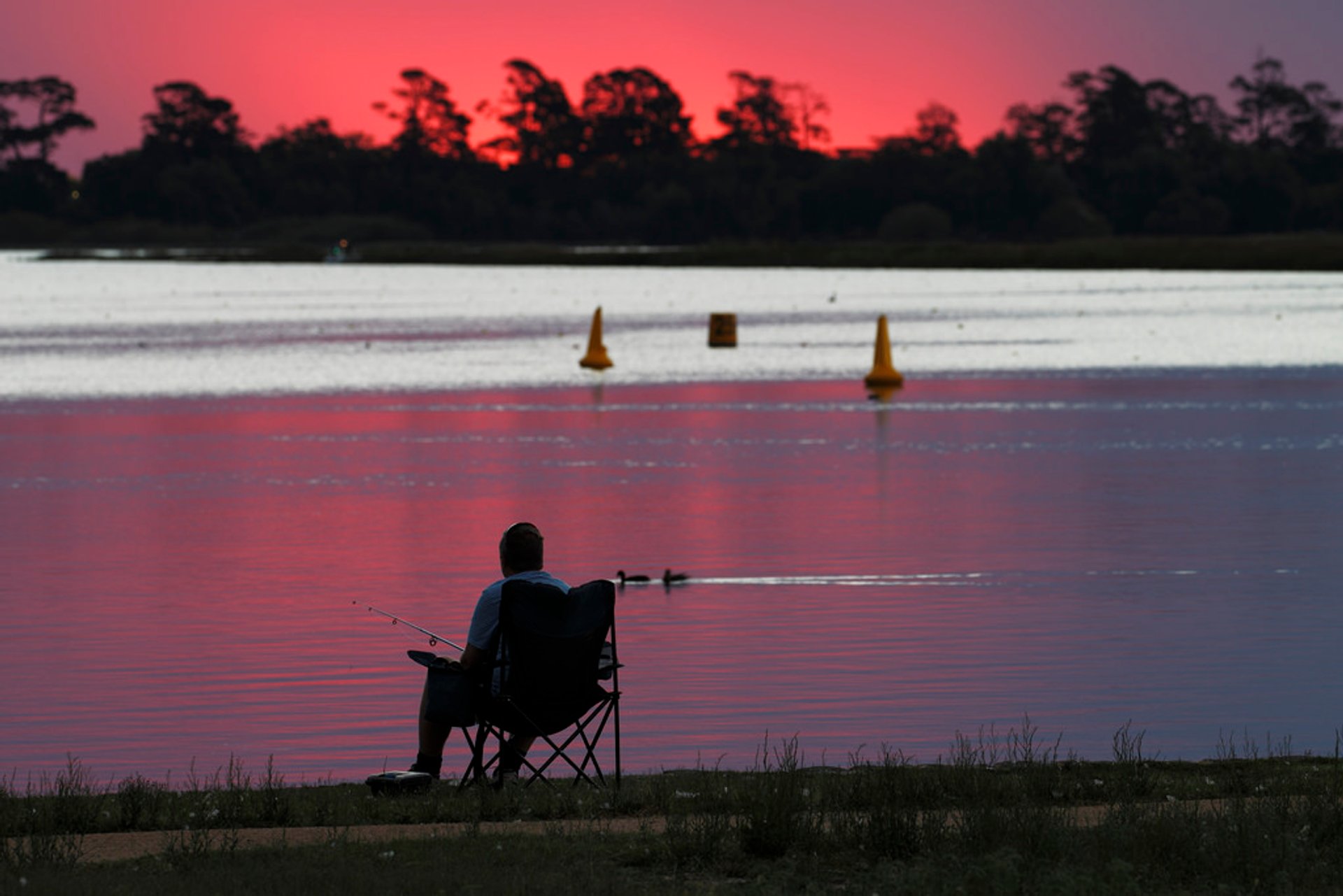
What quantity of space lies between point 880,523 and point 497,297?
3735 inches

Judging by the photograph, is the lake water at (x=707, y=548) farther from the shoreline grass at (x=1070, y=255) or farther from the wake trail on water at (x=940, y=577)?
the shoreline grass at (x=1070, y=255)

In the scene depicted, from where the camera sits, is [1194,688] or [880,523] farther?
[880,523]

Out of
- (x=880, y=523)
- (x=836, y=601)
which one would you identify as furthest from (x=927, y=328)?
(x=836, y=601)

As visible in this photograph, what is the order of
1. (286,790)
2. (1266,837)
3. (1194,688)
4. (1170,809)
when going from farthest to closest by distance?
1. (1194,688)
2. (286,790)
3. (1170,809)
4. (1266,837)

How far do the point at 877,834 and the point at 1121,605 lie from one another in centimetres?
709

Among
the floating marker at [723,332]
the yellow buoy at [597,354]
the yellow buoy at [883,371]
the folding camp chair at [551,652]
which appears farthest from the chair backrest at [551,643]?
the floating marker at [723,332]

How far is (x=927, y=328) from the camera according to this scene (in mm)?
62750

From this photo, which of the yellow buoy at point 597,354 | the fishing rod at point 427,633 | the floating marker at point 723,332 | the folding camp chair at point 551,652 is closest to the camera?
the folding camp chair at point 551,652

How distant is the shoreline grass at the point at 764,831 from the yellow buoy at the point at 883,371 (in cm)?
2671

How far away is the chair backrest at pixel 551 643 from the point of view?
845cm

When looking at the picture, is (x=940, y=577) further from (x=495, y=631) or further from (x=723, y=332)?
(x=723, y=332)

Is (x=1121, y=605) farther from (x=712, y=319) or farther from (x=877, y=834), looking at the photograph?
(x=712, y=319)

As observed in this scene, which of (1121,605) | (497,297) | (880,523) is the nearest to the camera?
(1121,605)

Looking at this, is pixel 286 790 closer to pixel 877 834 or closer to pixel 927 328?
pixel 877 834
